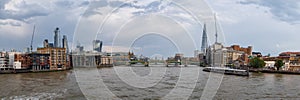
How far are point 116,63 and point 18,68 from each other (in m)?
17.0

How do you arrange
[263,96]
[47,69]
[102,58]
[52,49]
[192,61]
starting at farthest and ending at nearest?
1. [102,58]
2. [192,61]
3. [52,49]
4. [47,69]
5. [263,96]

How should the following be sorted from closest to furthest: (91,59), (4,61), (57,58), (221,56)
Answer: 1. (4,61)
2. (57,58)
3. (221,56)
4. (91,59)

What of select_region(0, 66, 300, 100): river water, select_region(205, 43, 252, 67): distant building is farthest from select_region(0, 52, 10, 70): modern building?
select_region(205, 43, 252, 67): distant building

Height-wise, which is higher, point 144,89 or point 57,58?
point 57,58

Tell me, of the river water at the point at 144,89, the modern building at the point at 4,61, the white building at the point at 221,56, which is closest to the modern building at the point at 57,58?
the modern building at the point at 4,61

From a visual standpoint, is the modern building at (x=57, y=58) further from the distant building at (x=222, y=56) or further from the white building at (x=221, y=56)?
the white building at (x=221, y=56)

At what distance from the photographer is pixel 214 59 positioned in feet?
125

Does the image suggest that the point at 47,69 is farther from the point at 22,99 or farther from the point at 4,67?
the point at 22,99

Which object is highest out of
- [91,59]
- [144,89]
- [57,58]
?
[57,58]

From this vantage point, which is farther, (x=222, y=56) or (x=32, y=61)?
(x=222, y=56)

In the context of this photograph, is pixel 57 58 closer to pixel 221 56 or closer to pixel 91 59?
pixel 91 59

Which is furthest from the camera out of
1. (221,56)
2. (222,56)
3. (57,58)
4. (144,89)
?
(221,56)

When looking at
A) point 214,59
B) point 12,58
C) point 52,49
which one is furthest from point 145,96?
point 214,59

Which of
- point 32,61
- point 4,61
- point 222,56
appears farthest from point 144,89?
point 222,56
